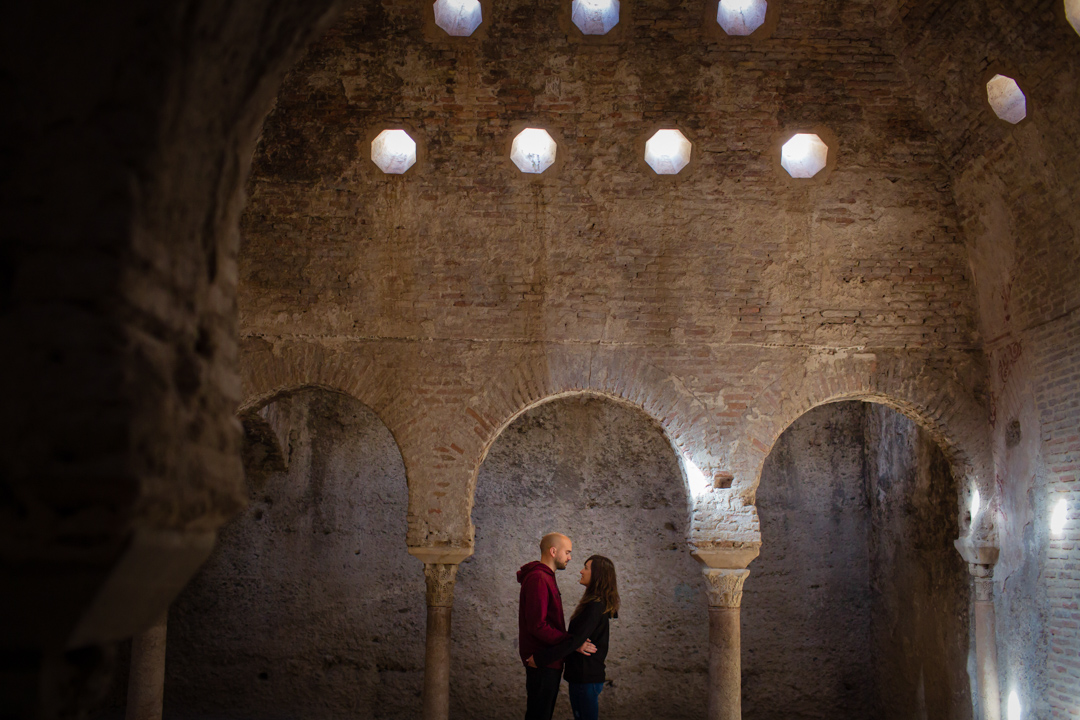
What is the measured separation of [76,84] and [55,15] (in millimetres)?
185

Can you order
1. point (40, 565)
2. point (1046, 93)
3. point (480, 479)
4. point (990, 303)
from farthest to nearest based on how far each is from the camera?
point (480, 479) → point (990, 303) → point (1046, 93) → point (40, 565)

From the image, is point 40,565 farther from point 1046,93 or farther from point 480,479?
point 480,479

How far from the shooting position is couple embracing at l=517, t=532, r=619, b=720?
19.8ft

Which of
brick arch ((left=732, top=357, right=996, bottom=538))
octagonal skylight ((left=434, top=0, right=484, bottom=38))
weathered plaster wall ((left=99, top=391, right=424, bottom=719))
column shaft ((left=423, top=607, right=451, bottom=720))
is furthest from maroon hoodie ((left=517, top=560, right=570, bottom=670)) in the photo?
octagonal skylight ((left=434, top=0, right=484, bottom=38))

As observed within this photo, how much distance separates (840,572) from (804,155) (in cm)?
523

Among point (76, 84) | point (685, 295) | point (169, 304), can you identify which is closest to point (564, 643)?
point (685, 295)

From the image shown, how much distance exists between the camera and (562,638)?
19.7 feet

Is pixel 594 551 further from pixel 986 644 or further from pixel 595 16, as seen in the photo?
pixel 595 16

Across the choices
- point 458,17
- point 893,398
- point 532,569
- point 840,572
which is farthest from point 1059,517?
point 458,17

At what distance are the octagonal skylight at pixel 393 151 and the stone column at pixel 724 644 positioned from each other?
16.4 ft

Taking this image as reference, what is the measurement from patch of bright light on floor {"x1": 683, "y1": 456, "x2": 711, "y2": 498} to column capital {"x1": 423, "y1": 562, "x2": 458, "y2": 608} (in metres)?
2.40

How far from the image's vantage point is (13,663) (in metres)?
2.13

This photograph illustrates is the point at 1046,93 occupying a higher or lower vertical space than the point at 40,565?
higher

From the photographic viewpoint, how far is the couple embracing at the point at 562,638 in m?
6.03
